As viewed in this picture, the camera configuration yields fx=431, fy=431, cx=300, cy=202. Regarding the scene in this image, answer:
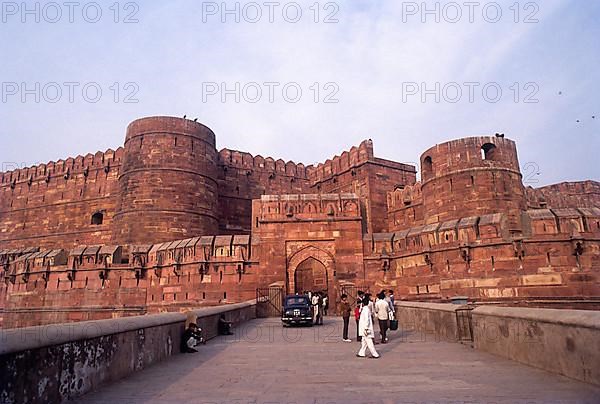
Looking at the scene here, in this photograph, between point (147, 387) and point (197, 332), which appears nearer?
point (147, 387)

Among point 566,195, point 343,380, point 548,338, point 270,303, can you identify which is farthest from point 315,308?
point 566,195

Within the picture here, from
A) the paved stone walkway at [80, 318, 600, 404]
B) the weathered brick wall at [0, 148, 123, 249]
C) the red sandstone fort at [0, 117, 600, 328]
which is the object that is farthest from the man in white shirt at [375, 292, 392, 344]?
the weathered brick wall at [0, 148, 123, 249]

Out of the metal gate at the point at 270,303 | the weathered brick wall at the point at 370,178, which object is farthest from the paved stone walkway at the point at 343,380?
the weathered brick wall at the point at 370,178

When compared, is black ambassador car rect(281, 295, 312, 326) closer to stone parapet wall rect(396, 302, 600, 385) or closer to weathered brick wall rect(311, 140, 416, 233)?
stone parapet wall rect(396, 302, 600, 385)

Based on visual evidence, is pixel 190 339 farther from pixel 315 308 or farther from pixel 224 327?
pixel 315 308

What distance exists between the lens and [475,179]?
20.3 metres

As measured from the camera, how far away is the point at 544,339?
499cm

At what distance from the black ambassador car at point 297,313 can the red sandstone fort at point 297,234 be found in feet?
18.6

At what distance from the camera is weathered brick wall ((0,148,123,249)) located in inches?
1235

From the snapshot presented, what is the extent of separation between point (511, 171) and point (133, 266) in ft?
62.2

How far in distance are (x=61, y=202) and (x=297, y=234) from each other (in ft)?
73.6

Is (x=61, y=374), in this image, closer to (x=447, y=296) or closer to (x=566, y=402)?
(x=566, y=402)

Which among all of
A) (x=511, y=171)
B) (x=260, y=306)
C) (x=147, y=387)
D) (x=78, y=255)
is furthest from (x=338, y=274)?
(x=147, y=387)

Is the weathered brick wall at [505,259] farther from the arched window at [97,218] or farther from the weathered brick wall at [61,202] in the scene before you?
the arched window at [97,218]
